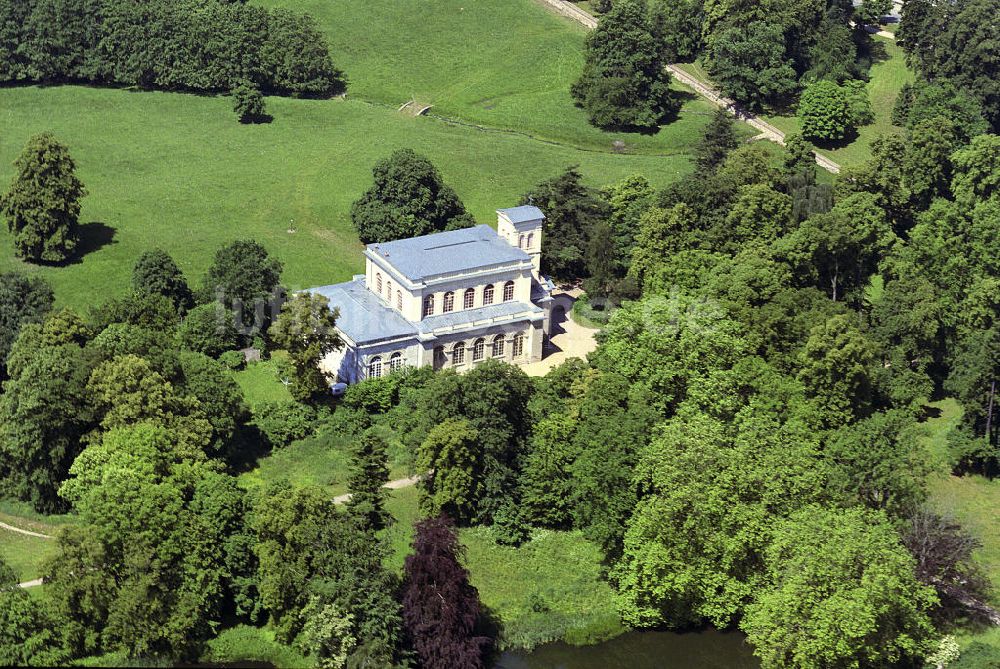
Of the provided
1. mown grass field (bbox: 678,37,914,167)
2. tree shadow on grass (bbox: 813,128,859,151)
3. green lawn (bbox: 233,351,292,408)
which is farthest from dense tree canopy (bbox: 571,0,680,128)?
green lawn (bbox: 233,351,292,408)

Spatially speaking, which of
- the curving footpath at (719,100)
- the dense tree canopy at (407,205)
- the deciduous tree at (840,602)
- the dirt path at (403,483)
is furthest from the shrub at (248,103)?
the deciduous tree at (840,602)

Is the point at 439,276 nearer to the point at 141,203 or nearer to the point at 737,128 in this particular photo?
the point at 141,203

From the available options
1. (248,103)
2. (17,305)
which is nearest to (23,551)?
A: (17,305)

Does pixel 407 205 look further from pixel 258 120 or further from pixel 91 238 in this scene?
pixel 258 120

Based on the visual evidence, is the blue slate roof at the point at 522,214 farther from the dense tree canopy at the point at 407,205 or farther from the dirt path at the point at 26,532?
the dirt path at the point at 26,532

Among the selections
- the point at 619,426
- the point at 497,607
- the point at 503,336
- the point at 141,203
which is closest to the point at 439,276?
the point at 503,336

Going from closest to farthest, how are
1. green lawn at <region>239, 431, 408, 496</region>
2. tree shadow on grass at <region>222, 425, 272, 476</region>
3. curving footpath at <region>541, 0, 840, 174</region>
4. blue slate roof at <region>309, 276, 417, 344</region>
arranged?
1. green lawn at <region>239, 431, 408, 496</region>
2. tree shadow on grass at <region>222, 425, 272, 476</region>
3. blue slate roof at <region>309, 276, 417, 344</region>
4. curving footpath at <region>541, 0, 840, 174</region>

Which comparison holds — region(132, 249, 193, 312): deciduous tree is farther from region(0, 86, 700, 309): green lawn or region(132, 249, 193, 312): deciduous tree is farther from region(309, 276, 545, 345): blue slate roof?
region(309, 276, 545, 345): blue slate roof
